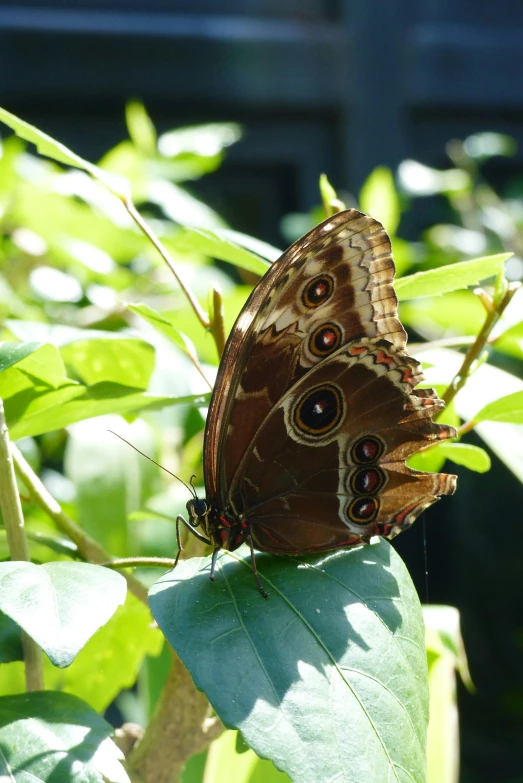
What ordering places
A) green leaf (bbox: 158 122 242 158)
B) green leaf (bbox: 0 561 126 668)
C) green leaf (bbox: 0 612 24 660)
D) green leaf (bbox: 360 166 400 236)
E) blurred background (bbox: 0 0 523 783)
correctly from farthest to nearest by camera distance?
blurred background (bbox: 0 0 523 783) < green leaf (bbox: 158 122 242 158) < green leaf (bbox: 360 166 400 236) < green leaf (bbox: 0 612 24 660) < green leaf (bbox: 0 561 126 668)

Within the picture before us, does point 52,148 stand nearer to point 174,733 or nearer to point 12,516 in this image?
point 12,516

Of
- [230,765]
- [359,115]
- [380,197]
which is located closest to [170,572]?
[230,765]

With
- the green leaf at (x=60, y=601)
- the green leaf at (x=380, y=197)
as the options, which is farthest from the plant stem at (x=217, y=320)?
the green leaf at (x=380, y=197)

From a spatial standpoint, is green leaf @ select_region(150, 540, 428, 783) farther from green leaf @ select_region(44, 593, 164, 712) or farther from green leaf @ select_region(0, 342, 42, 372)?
green leaf @ select_region(44, 593, 164, 712)

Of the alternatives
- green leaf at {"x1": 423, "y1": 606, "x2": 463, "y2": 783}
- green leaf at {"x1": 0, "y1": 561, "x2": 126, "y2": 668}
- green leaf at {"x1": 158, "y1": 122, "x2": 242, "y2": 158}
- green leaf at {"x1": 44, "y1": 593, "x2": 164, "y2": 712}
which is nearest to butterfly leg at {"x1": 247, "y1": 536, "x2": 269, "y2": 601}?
green leaf at {"x1": 0, "y1": 561, "x2": 126, "y2": 668}

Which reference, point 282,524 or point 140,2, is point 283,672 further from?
point 140,2

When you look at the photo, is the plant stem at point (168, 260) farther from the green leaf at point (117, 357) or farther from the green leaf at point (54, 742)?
the green leaf at point (54, 742)
